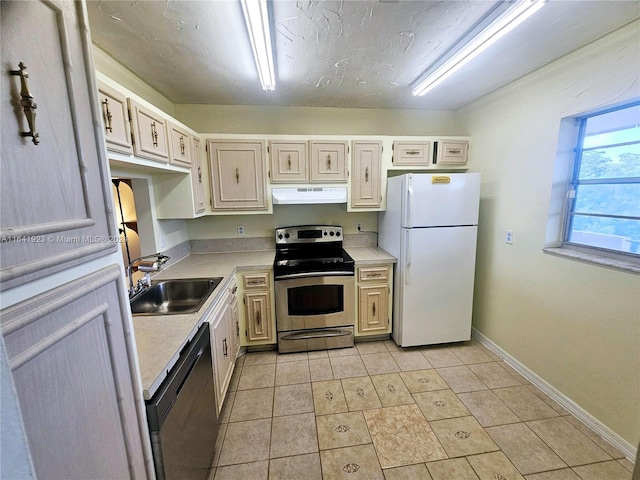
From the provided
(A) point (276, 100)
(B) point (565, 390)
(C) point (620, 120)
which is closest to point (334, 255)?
(A) point (276, 100)

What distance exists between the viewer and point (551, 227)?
6.63 feet

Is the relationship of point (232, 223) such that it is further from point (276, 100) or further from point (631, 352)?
point (631, 352)

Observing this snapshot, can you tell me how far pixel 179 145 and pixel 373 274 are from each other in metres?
2.05

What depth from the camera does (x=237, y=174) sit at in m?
2.57

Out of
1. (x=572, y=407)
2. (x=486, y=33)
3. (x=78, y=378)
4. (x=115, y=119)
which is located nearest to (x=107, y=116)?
(x=115, y=119)

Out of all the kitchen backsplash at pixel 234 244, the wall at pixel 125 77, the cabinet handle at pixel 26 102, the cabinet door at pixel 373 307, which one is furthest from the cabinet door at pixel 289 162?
the cabinet handle at pixel 26 102

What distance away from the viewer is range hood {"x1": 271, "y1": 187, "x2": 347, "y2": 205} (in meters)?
2.56

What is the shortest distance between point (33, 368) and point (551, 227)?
2801 millimetres

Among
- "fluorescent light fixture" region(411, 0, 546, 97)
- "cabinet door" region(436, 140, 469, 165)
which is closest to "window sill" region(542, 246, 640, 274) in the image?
"cabinet door" region(436, 140, 469, 165)

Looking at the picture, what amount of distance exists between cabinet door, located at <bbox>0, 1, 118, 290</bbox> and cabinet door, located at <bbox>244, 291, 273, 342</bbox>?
188 cm

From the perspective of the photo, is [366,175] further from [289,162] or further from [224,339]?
[224,339]

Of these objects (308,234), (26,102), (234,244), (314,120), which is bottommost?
(234,244)

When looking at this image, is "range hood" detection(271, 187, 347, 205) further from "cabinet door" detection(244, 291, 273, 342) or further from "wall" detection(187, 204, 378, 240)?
"cabinet door" detection(244, 291, 273, 342)

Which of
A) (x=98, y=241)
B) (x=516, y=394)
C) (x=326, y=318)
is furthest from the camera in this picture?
(x=326, y=318)
